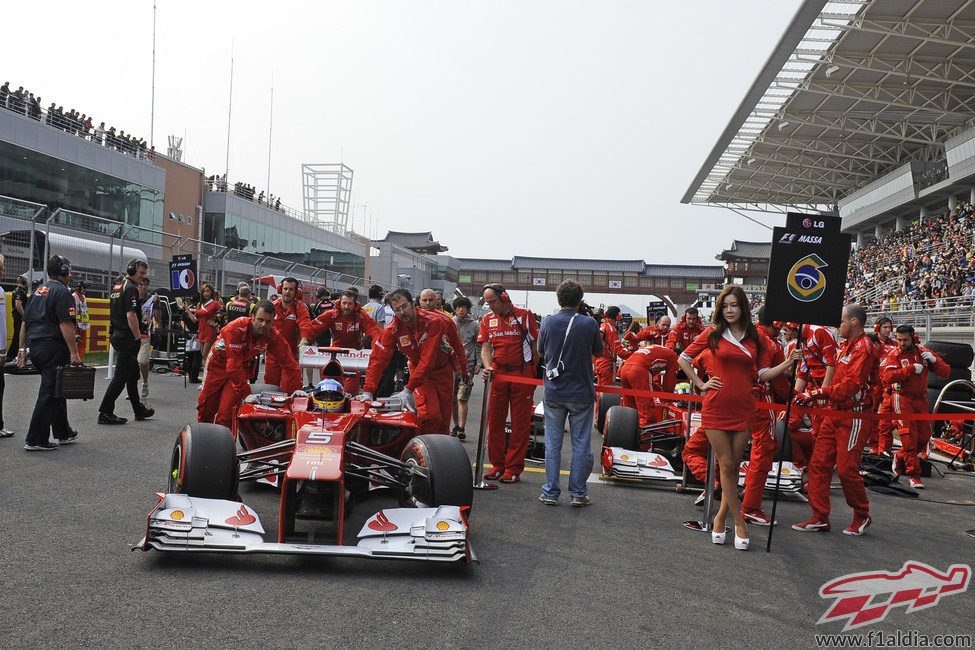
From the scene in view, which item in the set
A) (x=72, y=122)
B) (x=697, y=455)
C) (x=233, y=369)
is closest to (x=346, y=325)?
(x=233, y=369)

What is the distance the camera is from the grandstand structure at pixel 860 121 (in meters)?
21.7

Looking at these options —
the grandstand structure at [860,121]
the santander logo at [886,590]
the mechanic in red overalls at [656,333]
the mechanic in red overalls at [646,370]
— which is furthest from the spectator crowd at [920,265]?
the santander logo at [886,590]

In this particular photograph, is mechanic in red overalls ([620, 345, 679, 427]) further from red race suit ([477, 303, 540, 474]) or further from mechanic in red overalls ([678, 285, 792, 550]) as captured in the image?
mechanic in red overalls ([678, 285, 792, 550])

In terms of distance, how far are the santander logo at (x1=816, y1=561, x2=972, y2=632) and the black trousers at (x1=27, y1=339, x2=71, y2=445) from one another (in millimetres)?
6610

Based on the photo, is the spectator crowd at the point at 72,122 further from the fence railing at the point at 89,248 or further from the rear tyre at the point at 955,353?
the rear tyre at the point at 955,353

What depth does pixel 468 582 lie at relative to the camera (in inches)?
171

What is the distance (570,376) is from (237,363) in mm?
2870

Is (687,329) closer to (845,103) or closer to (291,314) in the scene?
(291,314)

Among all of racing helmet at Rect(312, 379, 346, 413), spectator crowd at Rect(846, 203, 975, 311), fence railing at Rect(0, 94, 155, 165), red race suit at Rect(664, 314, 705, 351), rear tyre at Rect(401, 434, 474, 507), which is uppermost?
fence railing at Rect(0, 94, 155, 165)

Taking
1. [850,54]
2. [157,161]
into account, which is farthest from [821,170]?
[157,161]

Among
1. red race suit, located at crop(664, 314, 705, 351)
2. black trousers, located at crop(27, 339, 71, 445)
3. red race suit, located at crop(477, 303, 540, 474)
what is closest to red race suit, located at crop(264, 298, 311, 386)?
black trousers, located at crop(27, 339, 71, 445)

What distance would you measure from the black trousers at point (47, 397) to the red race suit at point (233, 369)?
1.51 meters

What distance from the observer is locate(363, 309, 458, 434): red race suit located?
6.91 m

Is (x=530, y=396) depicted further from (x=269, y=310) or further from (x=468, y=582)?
(x=468, y=582)
